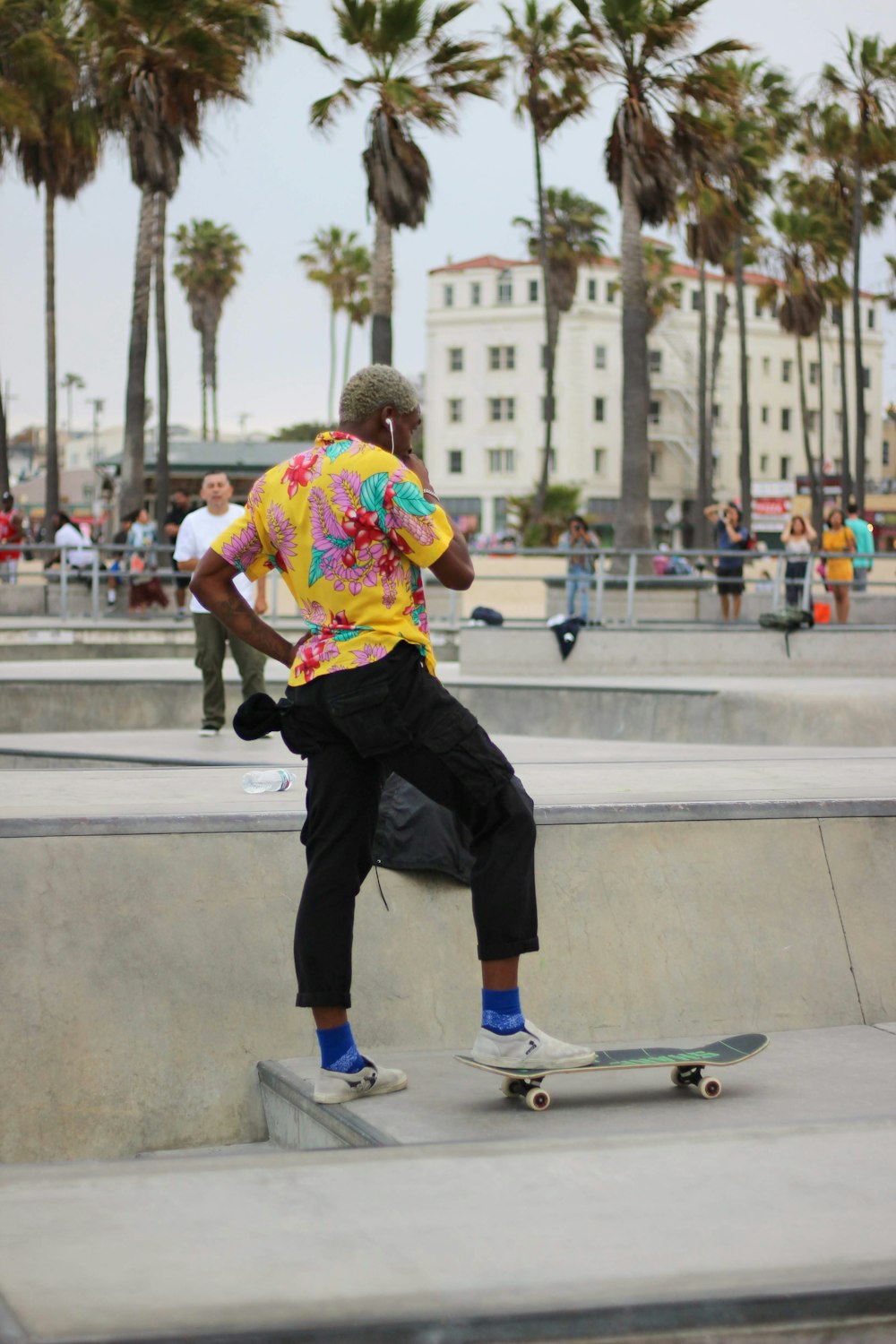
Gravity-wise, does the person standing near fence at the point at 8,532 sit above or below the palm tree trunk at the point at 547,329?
below

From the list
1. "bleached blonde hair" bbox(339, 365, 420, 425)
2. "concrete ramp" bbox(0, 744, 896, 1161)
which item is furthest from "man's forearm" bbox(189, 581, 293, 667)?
"concrete ramp" bbox(0, 744, 896, 1161)

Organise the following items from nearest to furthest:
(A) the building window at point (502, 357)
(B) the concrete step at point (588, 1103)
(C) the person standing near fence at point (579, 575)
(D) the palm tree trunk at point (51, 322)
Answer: (B) the concrete step at point (588, 1103)
(C) the person standing near fence at point (579, 575)
(D) the palm tree trunk at point (51, 322)
(A) the building window at point (502, 357)

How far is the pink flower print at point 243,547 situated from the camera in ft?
13.1

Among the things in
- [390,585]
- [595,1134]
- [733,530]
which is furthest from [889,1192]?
[733,530]

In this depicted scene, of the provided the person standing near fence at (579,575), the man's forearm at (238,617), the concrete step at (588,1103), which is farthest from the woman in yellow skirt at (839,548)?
the man's forearm at (238,617)

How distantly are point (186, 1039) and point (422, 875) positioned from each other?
3.10 feet

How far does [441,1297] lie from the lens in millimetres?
2541

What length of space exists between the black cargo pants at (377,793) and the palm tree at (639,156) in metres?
23.4

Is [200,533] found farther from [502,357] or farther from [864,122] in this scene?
[502,357]

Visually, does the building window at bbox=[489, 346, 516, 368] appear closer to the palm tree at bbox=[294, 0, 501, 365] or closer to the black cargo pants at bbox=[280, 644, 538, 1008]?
the palm tree at bbox=[294, 0, 501, 365]

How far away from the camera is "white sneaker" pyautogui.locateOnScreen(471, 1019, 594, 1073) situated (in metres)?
3.92

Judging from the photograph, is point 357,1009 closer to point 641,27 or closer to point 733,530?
point 733,530

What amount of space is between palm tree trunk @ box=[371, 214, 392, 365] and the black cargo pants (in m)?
26.8

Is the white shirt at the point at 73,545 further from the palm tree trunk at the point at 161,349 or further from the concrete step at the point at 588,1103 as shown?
the concrete step at the point at 588,1103
